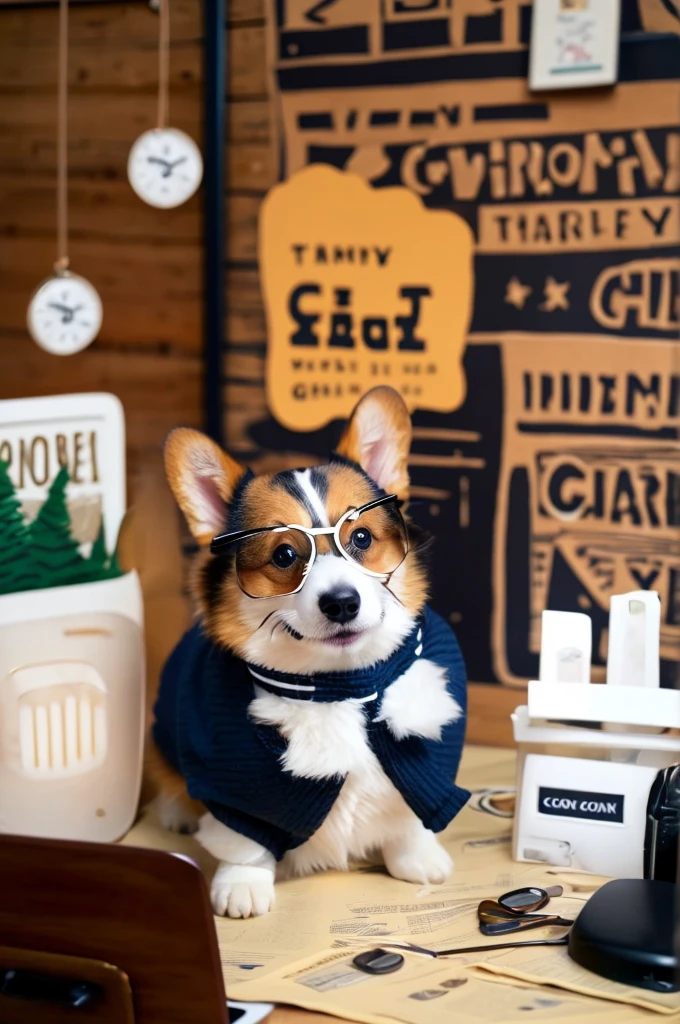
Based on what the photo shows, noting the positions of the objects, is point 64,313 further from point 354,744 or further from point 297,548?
point 354,744

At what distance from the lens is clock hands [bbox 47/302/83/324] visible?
60.0 inches

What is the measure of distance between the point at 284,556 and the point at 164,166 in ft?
2.13

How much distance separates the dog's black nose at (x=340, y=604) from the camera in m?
1.02

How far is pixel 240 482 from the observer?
1.14m

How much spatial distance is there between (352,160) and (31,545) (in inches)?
25.8

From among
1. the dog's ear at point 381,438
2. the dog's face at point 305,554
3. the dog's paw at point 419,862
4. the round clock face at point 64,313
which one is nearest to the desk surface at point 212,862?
the dog's paw at point 419,862

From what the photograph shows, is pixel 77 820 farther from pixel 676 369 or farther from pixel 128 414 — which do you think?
pixel 676 369

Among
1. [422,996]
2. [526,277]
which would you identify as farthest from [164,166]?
[422,996]

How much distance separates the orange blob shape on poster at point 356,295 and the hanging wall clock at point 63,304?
0.79 feet

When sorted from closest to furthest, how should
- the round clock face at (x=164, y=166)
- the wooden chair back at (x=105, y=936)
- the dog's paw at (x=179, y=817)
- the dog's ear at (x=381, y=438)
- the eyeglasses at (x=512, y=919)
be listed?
the wooden chair back at (x=105, y=936)
the eyeglasses at (x=512, y=919)
the dog's ear at (x=381, y=438)
the dog's paw at (x=179, y=817)
the round clock face at (x=164, y=166)

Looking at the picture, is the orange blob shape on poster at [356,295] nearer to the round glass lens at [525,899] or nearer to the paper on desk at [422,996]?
the round glass lens at [525,899]

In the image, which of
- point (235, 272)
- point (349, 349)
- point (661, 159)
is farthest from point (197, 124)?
point (661, 159)

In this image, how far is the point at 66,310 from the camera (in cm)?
153

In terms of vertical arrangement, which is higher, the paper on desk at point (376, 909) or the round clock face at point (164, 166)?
the round clock face at point (164, 166)
